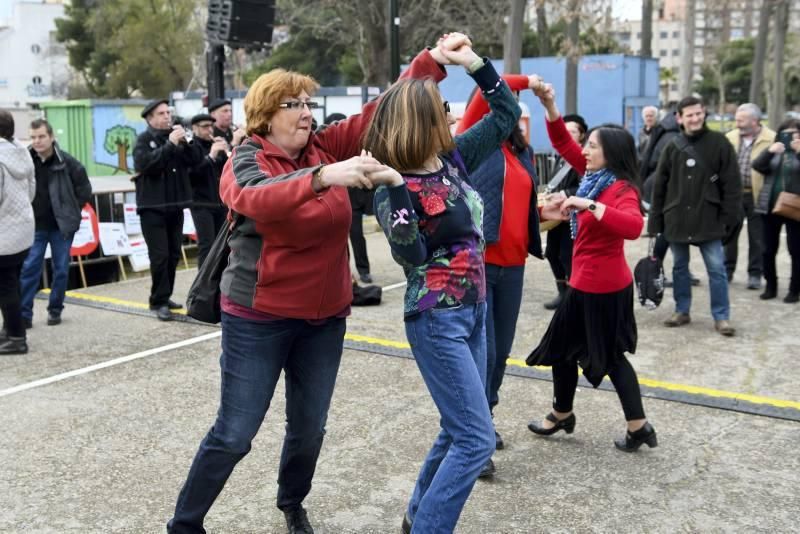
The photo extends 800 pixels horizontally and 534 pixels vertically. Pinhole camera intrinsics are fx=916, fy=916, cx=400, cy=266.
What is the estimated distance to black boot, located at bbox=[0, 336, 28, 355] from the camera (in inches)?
258

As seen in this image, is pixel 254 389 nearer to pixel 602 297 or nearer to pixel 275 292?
pixel 275 292

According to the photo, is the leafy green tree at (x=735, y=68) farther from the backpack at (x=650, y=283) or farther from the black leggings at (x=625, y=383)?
the black leggings at (x=625, y=383)

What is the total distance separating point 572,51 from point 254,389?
59.5 ft

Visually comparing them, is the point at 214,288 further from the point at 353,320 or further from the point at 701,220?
the point at 701,220

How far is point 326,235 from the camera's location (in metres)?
3.10

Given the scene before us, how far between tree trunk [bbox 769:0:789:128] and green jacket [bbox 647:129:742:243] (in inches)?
852

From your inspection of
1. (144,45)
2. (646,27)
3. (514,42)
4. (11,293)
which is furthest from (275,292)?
(144,45)

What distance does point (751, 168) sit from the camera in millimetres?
9102

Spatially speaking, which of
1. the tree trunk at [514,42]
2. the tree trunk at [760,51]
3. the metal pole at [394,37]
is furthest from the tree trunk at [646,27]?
the metal pole at [394,37]

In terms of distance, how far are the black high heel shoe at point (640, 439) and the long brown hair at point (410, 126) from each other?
82.7 inches

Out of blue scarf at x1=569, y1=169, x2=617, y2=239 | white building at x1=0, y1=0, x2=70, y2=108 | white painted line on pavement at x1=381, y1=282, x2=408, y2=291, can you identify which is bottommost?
white painted line on pavement at x1=381, y1=282, x2=408, y2=291

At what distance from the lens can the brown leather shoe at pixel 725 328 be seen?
709 cm

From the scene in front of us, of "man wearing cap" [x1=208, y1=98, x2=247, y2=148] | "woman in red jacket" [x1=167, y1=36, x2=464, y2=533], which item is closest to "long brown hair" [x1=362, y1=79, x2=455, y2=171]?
"woman in red jacket" [x1=167, y1=36, x2=464, y2=533]

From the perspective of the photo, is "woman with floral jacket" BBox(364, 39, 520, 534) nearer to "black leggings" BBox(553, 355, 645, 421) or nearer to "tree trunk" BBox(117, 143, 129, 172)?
"black leggings" BBox(553, 355, 645, 421)
